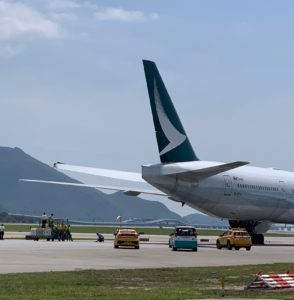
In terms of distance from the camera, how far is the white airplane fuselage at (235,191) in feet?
195

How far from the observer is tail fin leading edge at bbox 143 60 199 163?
5825cm

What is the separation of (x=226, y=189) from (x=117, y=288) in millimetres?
38095

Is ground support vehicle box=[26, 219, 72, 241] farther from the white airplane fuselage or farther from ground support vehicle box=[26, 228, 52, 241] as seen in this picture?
the white airplane fuselage

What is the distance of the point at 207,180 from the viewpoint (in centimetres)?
6159

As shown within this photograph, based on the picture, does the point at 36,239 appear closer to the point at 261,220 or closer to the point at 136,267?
the point at 261,220

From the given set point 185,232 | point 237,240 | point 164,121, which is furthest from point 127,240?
point 164,121

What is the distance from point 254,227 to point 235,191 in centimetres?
798

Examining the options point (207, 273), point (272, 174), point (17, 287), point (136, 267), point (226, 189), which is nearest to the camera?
point (17, 287)

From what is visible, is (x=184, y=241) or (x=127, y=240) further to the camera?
(x=127, y=240)

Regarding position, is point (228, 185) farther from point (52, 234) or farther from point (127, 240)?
point (52, 234)

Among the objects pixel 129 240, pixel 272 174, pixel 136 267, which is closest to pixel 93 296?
pixel 136 267

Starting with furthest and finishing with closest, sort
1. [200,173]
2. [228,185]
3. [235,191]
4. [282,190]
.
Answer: [282,190] < [235,191] < [228,185] < [200,173]

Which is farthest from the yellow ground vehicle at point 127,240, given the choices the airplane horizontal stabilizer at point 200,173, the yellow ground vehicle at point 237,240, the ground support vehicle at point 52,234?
the ground support vehicle at point 52,234

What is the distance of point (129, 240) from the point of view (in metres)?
55.7
